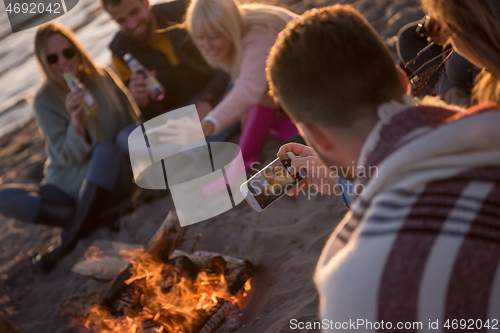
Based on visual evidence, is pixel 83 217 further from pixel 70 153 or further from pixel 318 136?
pixel 318 136

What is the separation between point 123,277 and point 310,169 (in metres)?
1.51

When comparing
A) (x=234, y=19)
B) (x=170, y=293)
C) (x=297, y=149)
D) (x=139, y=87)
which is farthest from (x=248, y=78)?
(x=170, y=293)

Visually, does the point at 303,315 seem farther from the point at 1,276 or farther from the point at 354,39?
the point at 1,276

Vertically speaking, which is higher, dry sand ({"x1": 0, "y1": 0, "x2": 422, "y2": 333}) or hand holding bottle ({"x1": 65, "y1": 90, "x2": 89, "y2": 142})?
hand holding bottle ({"x1": 65, "y1": 90, "x2": 89, "y2": 142})

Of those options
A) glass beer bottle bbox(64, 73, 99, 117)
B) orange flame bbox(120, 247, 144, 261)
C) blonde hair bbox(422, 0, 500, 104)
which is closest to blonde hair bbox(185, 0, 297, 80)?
glass beer bottle bbox(64, 73, 99, 117)

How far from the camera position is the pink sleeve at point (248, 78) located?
3053mm

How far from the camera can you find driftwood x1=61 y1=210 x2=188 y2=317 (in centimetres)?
251

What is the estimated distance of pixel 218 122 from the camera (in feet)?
10.1

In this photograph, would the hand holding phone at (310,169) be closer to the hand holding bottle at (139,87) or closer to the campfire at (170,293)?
the campfire at (170,293)

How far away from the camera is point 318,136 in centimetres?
115

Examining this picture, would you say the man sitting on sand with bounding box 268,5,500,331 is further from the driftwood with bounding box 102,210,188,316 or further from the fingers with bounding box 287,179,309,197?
the driftwood with bounding box 102,210,188,316

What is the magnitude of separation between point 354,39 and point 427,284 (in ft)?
2.19

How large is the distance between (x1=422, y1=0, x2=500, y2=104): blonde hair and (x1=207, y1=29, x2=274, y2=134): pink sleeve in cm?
194

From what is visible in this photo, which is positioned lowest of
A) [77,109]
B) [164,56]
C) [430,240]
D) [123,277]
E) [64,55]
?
[123,277]
